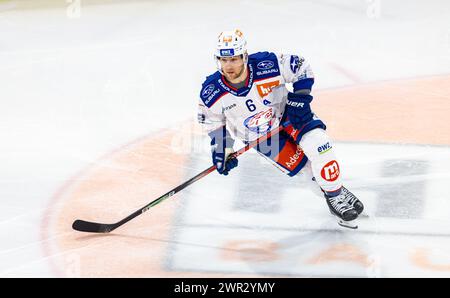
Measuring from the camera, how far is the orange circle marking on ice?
6.32 m

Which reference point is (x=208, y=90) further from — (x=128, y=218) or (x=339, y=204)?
(x=339, y=204)

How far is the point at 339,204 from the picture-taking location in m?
6.59

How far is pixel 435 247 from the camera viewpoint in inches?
248

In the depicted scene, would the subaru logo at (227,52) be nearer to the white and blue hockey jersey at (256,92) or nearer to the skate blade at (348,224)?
the white and blue hockey jersey at (256,92)

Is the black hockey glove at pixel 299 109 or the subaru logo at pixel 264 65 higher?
the subaru logo at pixel 264 65

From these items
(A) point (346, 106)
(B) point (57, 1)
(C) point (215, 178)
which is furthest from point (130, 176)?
(B) point (57, 1)

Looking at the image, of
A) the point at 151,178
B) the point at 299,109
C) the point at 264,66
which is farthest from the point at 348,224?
the point at 151,178

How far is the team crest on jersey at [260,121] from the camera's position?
658 cm

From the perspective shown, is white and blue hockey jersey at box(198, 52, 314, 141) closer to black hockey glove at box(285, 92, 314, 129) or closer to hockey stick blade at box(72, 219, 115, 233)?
black hockey glove at box(285, 92, 314, 129)

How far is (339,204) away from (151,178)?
4.73ft

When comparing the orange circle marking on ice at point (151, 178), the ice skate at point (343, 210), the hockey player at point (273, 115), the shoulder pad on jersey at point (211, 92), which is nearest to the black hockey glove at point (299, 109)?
the hockey player at point (273, 115)

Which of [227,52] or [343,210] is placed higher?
[227,52]

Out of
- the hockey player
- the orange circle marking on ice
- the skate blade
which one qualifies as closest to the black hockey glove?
the hockey player

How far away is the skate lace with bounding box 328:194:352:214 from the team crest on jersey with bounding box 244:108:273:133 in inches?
23.0
